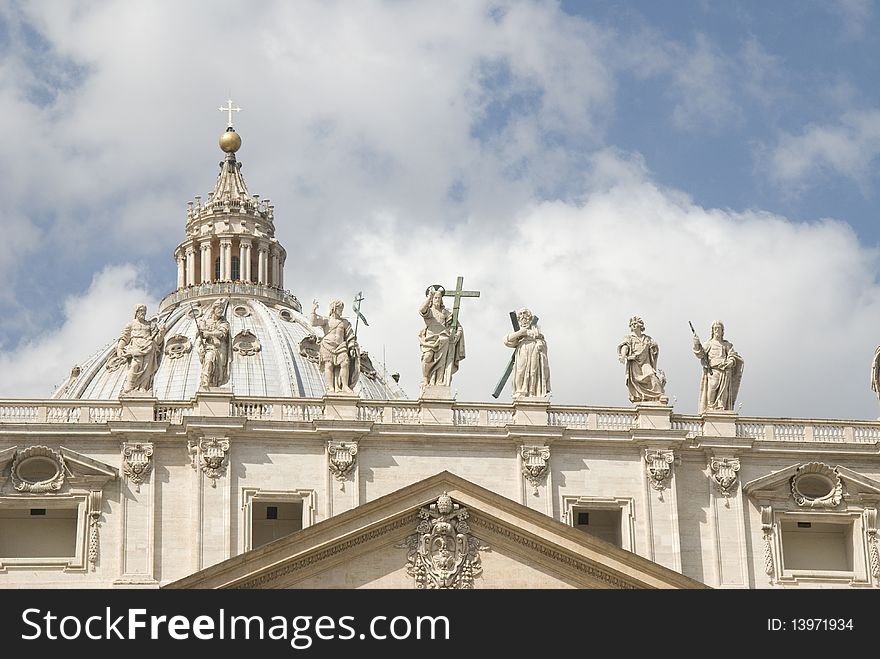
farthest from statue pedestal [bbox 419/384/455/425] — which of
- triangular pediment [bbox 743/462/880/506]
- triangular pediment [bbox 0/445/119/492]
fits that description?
triangular pediment [bbox 0/445/119/492]

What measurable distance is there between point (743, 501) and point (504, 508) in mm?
8649

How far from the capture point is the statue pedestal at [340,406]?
69.1 meters

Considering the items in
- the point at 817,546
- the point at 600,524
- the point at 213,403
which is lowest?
the point at 817,546

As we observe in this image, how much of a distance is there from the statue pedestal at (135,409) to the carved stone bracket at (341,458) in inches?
224

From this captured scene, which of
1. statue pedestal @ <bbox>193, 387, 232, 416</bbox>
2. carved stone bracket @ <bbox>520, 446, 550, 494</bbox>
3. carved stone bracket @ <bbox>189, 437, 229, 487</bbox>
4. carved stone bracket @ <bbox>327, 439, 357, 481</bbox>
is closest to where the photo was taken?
carved stone bracket @ <bbox>189, 437, 229, 487</bbox>

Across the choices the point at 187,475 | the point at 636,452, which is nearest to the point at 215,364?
the point at 187,475

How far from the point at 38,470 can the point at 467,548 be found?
13.5 metres

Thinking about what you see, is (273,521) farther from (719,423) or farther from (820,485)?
(820,485)

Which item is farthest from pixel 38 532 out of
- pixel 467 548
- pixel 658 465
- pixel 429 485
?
pixel 658 465

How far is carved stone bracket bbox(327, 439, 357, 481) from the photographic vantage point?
2699 inches

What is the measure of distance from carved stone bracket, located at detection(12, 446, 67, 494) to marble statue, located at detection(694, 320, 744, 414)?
20.6 m

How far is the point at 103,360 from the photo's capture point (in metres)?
140

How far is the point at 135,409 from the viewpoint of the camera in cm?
6850

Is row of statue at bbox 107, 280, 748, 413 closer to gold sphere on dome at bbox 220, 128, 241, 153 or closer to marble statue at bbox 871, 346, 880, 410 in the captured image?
marble statue at bbox 871, 346, 880, 410
